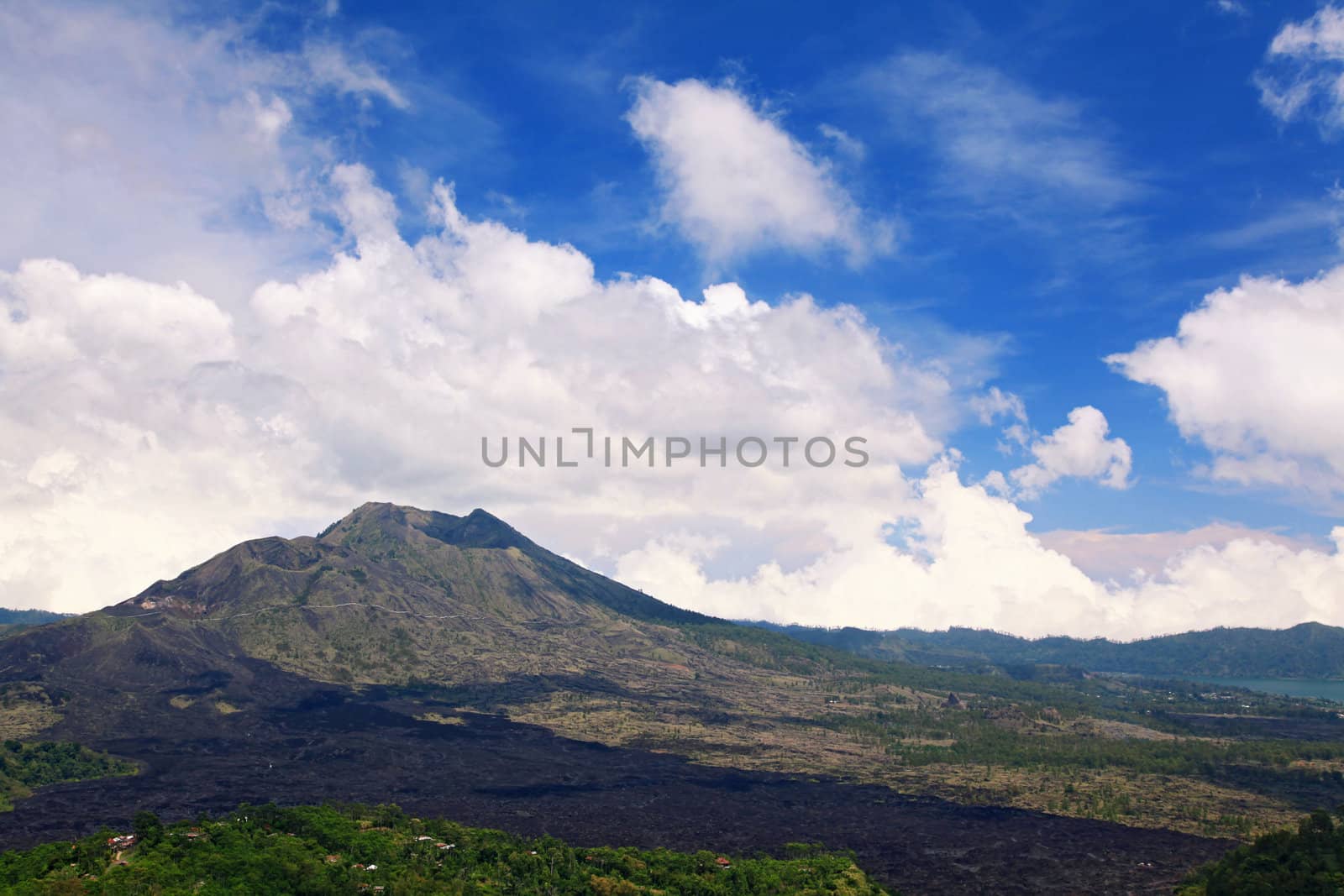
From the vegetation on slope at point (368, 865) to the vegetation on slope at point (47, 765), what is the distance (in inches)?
2793

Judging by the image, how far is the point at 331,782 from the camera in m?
160

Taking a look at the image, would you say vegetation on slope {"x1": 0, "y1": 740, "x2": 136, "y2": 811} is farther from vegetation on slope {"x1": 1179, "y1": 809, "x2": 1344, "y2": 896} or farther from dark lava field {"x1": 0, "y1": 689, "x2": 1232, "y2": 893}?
vegetation on slope {"x1": 1179, "y1": 809, "x2": 1344, "y2": 896}

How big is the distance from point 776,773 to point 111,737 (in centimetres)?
14138

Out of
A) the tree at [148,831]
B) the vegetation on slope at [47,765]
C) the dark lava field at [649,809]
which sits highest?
the tree at [148,831]

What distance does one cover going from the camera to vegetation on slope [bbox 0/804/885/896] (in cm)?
7900

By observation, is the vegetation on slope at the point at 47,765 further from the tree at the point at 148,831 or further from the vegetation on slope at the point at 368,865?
the tree at the point at 148,831

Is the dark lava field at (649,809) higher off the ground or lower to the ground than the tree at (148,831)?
lower

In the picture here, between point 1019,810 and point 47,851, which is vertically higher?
point 47,851

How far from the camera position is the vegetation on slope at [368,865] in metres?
79.0

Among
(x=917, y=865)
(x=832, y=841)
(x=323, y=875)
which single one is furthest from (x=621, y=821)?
(x=323, y=875)

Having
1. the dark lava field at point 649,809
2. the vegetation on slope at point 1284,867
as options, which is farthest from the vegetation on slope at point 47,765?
the vegetation on slope at point 1284,867

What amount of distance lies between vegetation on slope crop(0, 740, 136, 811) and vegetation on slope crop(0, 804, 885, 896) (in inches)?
2793

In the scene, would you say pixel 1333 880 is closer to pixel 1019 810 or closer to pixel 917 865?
pixel 917 865

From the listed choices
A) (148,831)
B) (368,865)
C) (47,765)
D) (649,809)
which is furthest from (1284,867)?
(47,765)
